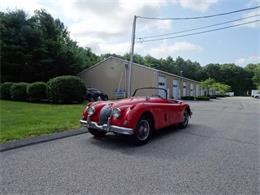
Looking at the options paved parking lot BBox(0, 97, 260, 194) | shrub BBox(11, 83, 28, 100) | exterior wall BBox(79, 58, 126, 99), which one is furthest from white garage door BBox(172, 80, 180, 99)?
A: paved parking lot BBox(0, 97, 260, 194)

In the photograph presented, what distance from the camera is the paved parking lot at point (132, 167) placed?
11.1 ft

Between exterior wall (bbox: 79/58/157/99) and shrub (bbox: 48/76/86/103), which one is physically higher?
exterior wall (bbox: 79/58/157/99)

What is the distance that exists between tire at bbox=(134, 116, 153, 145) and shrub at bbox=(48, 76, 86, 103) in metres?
14.4

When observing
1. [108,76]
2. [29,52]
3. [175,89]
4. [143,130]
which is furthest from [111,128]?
[175,89]

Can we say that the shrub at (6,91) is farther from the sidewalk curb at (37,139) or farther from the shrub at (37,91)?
the sidewalk curb at (37,139)

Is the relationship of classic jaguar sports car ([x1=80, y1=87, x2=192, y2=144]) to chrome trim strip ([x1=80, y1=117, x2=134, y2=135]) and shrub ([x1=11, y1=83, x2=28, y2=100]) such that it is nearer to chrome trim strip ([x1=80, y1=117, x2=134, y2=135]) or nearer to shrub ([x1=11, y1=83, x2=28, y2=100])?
chrome trim strip ([x1=80, y1=117, x2=134, y2=135])

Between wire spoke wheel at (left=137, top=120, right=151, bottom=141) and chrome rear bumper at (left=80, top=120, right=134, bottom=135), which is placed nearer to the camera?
chrome rear bumper at (left=80, top=120, right=134, bottom=135)

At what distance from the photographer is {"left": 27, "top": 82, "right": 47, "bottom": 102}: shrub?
20875mm

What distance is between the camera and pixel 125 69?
1238 inches

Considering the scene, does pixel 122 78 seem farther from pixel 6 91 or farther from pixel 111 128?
pixel 111 128

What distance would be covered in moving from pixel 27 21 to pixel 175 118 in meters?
29.5

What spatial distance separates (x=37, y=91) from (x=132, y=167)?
60.6 feet

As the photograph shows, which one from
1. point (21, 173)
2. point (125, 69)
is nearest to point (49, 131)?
point (21, 173)

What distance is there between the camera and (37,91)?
20.9m
